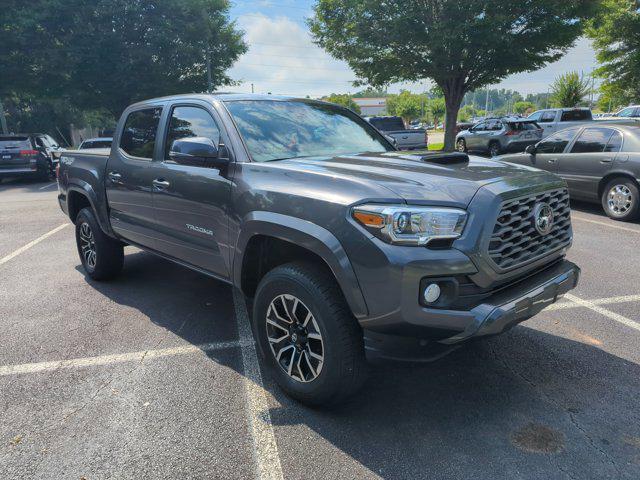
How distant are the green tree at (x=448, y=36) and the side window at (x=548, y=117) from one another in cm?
238

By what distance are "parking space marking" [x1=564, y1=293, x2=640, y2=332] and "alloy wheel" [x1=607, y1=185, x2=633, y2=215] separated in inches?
161

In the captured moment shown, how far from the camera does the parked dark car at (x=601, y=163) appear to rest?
775 cm

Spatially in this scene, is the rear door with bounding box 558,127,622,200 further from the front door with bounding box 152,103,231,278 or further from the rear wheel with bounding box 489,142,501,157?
the rear wheel with bounding box 489,142,501,157

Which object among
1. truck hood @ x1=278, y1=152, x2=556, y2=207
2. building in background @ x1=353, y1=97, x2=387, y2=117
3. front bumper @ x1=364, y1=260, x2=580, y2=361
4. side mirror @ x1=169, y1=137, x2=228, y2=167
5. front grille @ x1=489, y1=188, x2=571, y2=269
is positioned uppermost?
building in background @ x1=353, y1=97, x2=387, y2=117

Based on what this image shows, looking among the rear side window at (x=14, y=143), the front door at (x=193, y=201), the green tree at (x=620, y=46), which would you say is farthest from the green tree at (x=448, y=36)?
the front door at (x=193, y=201)

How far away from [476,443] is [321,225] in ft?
4.72

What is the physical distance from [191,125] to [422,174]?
2.04m

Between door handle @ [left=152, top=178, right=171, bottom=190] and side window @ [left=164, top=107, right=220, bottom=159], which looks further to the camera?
door handle @ [left=152, top=178, right=171, bottom=190]

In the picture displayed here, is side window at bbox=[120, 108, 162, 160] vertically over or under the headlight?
over

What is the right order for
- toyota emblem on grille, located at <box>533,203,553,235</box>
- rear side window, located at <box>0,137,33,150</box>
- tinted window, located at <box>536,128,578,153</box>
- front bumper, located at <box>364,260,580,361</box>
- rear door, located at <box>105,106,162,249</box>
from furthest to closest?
rear side window, located at <box>0,137,33,150</box>, tinted window, located at <box>536,128,578,153</box>, rear door, located at <box>105,106,162,249</box>, toyota emblem on grille, located at <box>533,203,553,235</box>, front bumper, located at <box>364,260,580,361</box>

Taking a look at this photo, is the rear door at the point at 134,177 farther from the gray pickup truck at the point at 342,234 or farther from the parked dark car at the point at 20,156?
the parked dark car at the point at 20,156

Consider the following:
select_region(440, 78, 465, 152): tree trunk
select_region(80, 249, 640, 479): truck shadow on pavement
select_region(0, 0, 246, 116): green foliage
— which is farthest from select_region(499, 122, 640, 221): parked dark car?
select_region(0, 0, 246, 116): green foliage

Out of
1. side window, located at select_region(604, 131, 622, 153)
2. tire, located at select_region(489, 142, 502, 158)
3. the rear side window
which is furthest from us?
tire, located at select_region(489, 142, 502, 158)

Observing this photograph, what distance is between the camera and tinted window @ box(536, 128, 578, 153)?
9.11 meters
